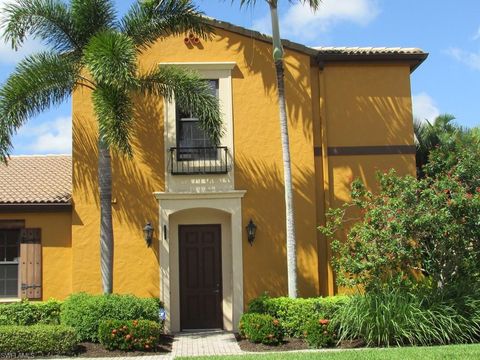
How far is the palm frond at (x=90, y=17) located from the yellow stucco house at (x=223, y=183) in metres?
1.63

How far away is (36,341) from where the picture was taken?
10992 millimetres

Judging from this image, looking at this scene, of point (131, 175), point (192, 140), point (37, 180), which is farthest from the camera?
point (37, 180)

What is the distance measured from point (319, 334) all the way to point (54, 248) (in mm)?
6751

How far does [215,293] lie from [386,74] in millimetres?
6887

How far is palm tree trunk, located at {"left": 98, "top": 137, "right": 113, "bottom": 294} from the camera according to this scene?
41.6ft

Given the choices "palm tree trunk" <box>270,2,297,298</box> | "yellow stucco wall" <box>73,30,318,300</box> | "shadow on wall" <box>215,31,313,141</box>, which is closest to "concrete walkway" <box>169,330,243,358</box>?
"yellow stucco wall" <box>73,30,318,300</box>

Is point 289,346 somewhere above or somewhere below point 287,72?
below

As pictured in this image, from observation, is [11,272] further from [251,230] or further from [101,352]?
[251,230]

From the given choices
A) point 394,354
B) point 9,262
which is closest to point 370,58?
point 394,354

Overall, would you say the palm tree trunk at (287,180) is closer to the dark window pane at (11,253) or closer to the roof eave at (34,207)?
the roof eave at (34,207)

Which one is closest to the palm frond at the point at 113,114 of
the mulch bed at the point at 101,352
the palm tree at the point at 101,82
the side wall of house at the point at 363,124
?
the palm tree at the point at 101,82

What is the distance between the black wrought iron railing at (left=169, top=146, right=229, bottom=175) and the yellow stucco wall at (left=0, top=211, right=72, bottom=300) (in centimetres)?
289

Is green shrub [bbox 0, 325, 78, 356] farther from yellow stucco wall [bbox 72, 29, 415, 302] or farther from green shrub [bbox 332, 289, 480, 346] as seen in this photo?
green shrub [bbox 332, 289, 480, 346]

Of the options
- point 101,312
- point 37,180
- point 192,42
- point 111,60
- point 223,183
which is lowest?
point 101,312
